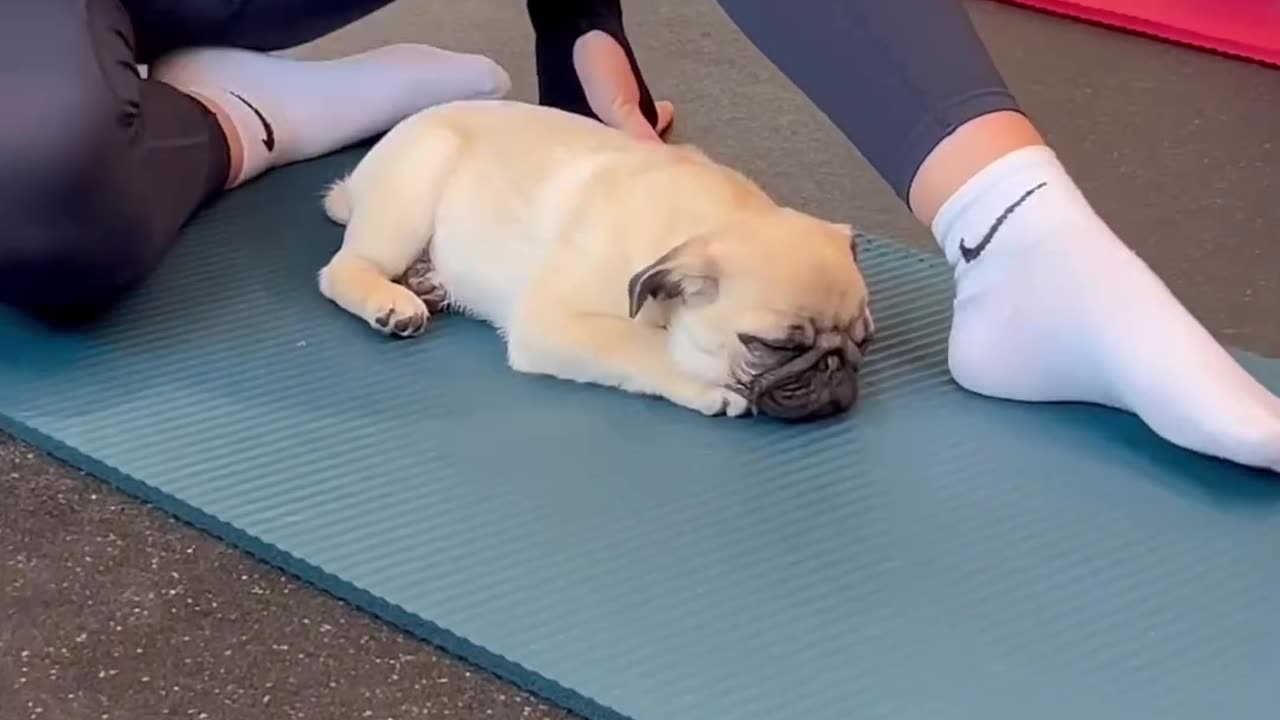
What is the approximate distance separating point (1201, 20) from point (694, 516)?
143 centimetres

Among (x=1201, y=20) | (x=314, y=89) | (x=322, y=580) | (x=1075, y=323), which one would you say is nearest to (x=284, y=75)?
(x=314, y=89)

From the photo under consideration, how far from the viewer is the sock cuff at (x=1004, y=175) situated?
1.12 meters

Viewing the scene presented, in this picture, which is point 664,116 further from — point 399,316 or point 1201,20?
point 1201,20

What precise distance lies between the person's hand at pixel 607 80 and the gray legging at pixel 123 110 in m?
0.42

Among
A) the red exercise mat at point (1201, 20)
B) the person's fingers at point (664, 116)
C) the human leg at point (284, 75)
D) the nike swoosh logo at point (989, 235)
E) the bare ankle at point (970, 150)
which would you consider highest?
the bare ankle at point (970, 150)

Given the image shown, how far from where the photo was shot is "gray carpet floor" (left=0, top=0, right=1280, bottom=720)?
0.93 meters

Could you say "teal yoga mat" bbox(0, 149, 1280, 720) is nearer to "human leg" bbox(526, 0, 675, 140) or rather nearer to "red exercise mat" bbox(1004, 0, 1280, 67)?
"human leg" bbox(526, 0, 675, 140)

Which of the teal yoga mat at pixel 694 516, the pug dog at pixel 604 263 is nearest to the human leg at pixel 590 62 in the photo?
the pug dog at pixel 604 263

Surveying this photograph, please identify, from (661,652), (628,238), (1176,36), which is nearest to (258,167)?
(628,238)

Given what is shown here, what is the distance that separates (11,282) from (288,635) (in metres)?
0.40

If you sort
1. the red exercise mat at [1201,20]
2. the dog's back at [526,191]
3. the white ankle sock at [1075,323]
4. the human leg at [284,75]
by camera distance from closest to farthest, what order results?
the white ankle sock at [1075,323], the dog's back at [526,191], the human leg at [284,75], the red exercise mat at [1201,20]

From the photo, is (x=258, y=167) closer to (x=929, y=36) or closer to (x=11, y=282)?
(x=11, y=282)

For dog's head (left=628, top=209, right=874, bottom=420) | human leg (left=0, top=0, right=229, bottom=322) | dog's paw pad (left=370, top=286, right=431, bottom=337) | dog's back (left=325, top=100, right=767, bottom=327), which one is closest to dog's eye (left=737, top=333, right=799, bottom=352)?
dog's head (left=628, top=209, right=874, bottom=420)

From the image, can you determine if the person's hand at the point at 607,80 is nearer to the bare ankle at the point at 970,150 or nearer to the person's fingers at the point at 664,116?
the person's fingers at the point at 664,116
